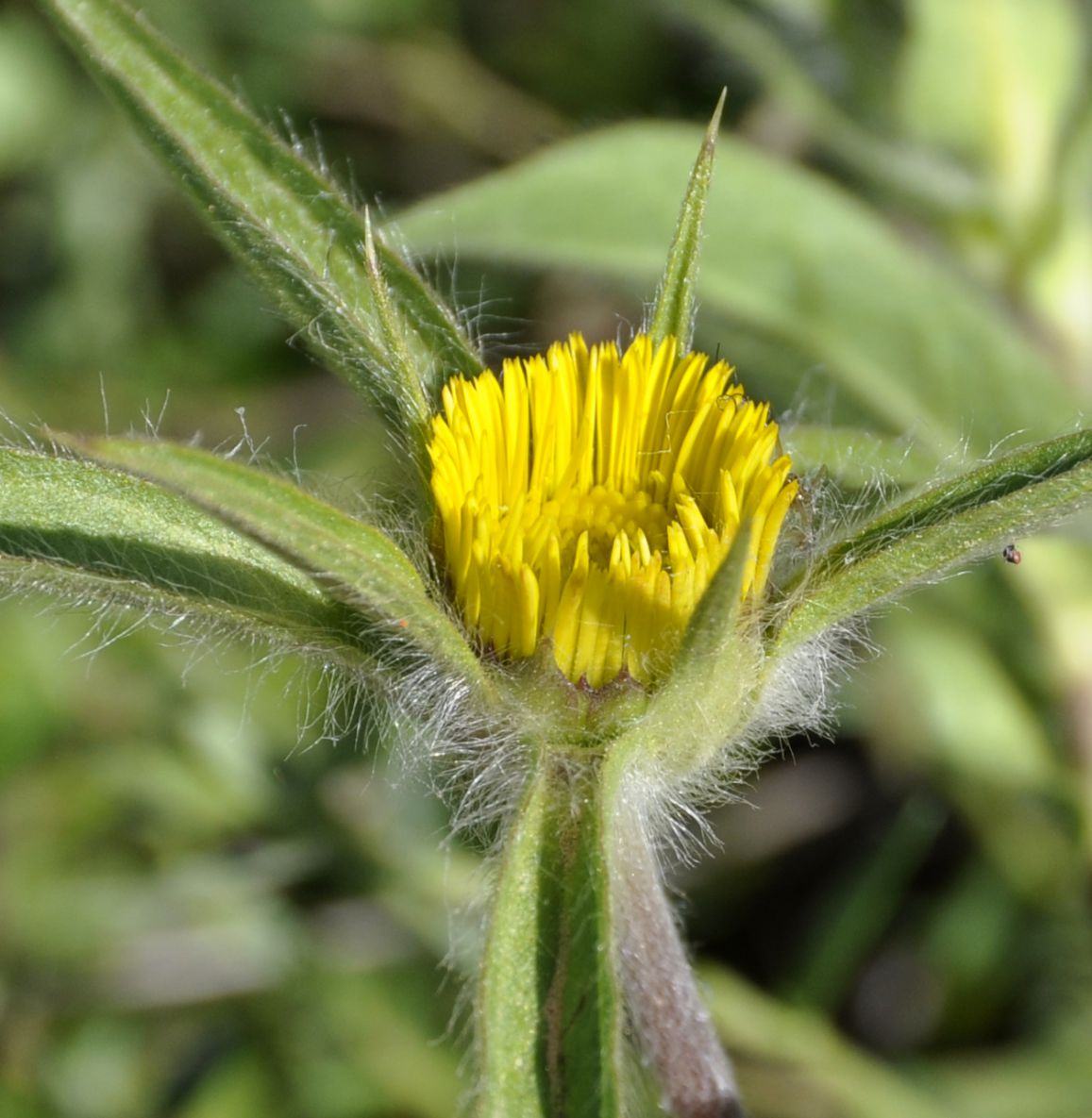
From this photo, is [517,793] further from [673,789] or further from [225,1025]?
[225,1025]

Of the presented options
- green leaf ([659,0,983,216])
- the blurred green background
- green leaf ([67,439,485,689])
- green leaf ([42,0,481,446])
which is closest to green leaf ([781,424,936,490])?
green leaf ([42,0,481,446])

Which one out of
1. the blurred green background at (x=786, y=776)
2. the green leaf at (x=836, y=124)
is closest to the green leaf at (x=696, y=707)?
the blurred green background at (x=786, y=776)

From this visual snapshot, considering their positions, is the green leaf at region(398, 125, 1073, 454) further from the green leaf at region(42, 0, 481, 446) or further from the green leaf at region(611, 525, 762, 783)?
the green leaf at region(611, 525, 762, 783)

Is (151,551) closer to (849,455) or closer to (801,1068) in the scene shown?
(849,455)

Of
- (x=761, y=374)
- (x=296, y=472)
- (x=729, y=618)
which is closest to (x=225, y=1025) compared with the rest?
(x=761, y=374)

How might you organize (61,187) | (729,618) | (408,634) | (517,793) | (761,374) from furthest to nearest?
1. (61,187)
2. (761,374)
3. (517,793)
4. (408,634)
5. (729,618)

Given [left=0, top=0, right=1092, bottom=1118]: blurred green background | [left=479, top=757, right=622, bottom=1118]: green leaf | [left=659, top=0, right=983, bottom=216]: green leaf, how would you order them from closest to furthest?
[left=479, top=757, right=622, bottom=1118]: green leaf
[left=0, top=0, right=1092, bottom=1118]: blurred green background
[left=659, top=0, right=983, bottom=216]: green leaf

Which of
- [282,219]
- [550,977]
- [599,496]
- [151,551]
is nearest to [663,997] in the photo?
[550,977]
